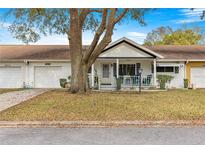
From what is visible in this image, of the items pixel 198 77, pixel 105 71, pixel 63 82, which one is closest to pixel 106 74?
pixel 105 71

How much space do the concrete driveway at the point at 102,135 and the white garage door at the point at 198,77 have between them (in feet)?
48.1

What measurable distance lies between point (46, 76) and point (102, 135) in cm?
1523

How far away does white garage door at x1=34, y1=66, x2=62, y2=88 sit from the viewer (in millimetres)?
19812

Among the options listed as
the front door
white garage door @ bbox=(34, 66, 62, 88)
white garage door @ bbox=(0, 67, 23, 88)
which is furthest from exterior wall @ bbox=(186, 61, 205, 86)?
white garage door @ bbox=(0, 67, 23, 88)

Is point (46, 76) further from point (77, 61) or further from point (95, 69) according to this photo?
point (77, 61)

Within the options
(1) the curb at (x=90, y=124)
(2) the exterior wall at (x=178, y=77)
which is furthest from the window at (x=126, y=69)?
(1) the curb at (x=90, y=124)

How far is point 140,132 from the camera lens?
563 centimetres

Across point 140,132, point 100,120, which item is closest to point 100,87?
point 100,120

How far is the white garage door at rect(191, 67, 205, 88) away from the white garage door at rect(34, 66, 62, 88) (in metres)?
10.8

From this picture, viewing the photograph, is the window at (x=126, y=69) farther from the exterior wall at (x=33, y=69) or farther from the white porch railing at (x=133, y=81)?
the exterior wall at (x=33, y=69)

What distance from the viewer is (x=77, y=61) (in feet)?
47.2

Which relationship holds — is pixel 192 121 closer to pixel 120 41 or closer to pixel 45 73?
pixel 120 41

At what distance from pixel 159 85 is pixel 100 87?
4.47 metres

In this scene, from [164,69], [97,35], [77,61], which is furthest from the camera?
[164,69]
